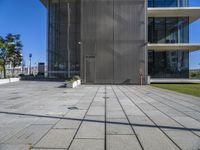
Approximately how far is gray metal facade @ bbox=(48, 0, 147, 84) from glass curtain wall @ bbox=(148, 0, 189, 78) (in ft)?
14.4

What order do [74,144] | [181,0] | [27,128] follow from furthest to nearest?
[181,0], [27,128], [74,144]

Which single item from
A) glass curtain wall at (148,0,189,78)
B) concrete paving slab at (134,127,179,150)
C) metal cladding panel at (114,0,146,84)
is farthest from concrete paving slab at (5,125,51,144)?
glass curtain wall at (148,0,189,78)

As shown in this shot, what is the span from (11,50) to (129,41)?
17.9 meters

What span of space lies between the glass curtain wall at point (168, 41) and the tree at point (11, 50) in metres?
19.3

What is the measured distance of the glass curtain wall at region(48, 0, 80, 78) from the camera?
37906mm

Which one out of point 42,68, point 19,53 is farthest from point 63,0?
point 42,68

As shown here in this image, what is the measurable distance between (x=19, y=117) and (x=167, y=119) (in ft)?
15.2

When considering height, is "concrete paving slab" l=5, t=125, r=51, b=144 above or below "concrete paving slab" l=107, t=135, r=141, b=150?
above

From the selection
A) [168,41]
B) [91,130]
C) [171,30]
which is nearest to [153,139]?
[91,130]

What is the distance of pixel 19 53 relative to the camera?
134ft

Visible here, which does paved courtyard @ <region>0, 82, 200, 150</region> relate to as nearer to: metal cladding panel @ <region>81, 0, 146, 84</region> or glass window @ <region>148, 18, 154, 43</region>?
metal cladding panel @ <region>81, 0, 146, 84</region>

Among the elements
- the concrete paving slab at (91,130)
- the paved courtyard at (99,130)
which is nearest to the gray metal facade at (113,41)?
the paved courtyard at (99,130)

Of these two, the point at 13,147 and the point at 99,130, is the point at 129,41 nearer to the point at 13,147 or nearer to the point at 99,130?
the point at 99,130

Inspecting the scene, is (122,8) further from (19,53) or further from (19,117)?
(19,117)
